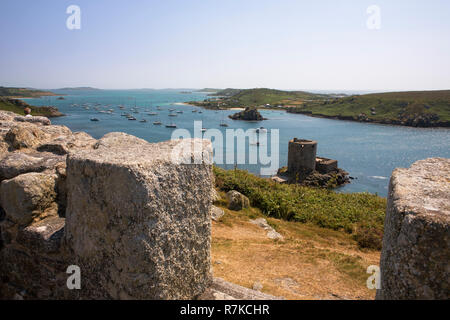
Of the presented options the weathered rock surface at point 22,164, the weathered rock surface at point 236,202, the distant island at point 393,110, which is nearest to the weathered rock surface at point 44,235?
the weathered rock surface at point 22,164

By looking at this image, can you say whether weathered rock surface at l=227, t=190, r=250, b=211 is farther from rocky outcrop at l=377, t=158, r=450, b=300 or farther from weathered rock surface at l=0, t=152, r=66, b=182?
rocky outcrop at l=377, t=158, r=450, b=300

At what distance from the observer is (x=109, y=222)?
8.66 ft

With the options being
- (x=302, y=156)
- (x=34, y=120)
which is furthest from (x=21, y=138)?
(x=302, y=156)

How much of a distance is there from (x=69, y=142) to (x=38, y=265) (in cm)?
204

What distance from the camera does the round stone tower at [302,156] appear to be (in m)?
30.2

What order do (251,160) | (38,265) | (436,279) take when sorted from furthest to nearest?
1. (251,160)
2. (38,265)
3. (436,279)

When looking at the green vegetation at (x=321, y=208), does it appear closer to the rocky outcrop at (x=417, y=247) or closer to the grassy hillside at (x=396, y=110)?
the rocky outcrop at (x=417, y=247)

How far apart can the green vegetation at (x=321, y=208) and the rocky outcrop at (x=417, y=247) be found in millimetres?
8630

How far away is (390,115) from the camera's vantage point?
102812 mm

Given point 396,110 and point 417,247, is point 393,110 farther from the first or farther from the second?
point 417,247

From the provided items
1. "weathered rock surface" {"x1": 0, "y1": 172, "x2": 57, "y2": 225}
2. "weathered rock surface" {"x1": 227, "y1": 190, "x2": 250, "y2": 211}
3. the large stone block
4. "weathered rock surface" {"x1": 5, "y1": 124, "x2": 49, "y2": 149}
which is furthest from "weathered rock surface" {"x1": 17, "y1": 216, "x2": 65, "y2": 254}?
"weathered rock surface" {"x1": 227, "y1": 190, "x2": 250, "y2": 211}

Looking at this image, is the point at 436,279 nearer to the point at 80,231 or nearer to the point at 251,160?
the point at 80,231

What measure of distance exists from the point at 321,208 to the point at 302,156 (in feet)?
56.1
